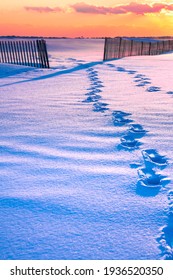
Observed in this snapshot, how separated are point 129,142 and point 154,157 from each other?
40 centimetres

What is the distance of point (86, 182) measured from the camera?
200 centimetres

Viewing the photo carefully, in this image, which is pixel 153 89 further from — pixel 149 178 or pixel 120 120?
pixel 149 178

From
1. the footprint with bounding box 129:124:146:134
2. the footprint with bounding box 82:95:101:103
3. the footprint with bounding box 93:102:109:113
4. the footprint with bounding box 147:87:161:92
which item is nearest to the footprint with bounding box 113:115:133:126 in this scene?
the footprint with bounding box 129:124:146:134

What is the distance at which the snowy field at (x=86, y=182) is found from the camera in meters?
1.41

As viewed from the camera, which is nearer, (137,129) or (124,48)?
(137,129)

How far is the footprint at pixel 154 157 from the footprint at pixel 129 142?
0.18 metres

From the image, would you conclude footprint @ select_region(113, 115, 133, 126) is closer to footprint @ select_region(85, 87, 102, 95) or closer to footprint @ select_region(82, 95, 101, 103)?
footprint @ select_region(82, 95, 101, 103)

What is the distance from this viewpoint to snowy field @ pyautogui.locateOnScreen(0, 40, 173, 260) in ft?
4.63

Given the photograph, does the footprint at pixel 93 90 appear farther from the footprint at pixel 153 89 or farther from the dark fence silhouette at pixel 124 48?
the dark fence silhouette at pixel 124 48

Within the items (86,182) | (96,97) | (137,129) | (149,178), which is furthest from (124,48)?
(86,182)

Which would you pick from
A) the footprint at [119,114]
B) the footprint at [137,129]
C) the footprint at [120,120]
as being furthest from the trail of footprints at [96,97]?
the footprint at [137,129]

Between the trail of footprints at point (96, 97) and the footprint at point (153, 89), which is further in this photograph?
the footprint at point (153, 89)
